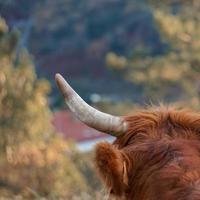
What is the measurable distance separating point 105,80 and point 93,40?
4206 mm

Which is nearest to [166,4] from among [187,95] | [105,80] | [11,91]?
[187,95]

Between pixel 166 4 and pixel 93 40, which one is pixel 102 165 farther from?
pixel 93 40

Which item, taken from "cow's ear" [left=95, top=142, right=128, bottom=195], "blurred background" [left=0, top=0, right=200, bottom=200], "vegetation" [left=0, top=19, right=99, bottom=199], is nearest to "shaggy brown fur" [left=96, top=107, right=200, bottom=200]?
"cow's ear" [left=95, top=142, right=128, bottom=195]

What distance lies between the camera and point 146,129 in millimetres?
4578

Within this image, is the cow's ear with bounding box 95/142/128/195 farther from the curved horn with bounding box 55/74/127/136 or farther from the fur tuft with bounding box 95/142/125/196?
the curved horn with bounding box 55/74/127/136

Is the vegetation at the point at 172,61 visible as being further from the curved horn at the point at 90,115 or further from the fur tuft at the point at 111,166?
the fur tuft at the point at 111,166

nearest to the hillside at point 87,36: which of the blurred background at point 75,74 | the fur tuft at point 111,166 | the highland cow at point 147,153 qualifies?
the blurred background at point 75,74

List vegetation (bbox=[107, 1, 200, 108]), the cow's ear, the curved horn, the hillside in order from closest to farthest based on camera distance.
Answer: the cow's ear < the curved horn < vegetation (bbox=[107, 1, 200, 108]) < the hillside

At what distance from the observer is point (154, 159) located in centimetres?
438

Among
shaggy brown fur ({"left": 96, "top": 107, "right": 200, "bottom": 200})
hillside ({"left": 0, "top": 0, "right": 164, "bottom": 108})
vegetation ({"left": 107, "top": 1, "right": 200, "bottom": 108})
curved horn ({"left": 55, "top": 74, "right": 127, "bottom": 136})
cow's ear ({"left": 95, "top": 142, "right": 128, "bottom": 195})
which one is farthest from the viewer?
hillside ({"left": 0, "top": 0, "right": 164, "bottom": 108})

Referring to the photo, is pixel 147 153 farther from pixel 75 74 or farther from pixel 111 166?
pixel 75 74

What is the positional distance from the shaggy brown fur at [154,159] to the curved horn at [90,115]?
0.06 metres

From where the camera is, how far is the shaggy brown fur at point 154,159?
13.8 ft

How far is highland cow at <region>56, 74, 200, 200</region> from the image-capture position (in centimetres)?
422
